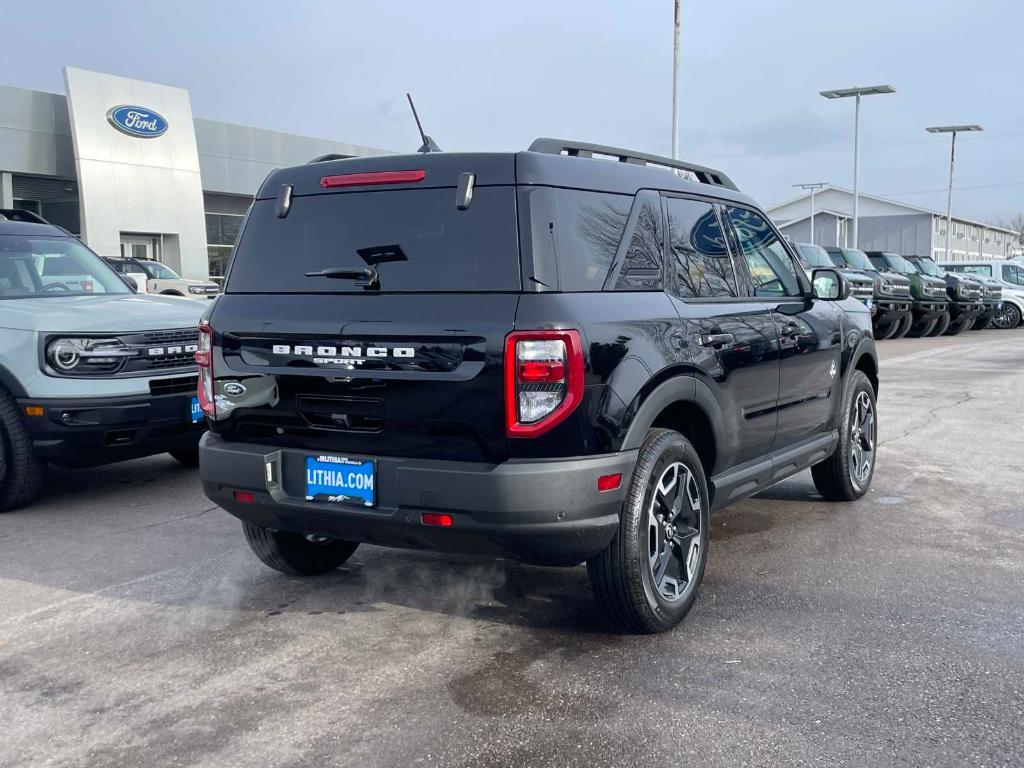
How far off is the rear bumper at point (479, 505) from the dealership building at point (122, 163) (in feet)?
87.7

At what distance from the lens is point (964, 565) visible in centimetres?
510

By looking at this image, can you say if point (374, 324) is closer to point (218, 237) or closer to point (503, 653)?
point (503, 653)

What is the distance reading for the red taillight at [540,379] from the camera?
3545 millimetres

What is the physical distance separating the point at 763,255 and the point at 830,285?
0.87 m

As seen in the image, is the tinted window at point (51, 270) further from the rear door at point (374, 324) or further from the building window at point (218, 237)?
the building window at point (218, 237)

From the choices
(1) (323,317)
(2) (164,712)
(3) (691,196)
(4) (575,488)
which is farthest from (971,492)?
(2) (164,712)

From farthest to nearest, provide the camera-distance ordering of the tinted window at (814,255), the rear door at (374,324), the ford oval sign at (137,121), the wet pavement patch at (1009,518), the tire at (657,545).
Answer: the ford oval sign at (137,121)
the tinted window at (814,255)
the wet pavement patch at (1009,518)
the tire at (657,545)
the rear door at (374,324)

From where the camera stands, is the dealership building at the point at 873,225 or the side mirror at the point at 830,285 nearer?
the side mirror at the point at 830,285

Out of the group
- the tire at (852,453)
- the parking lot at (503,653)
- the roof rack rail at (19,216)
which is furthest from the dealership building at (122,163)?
the parking lot at (503,653)

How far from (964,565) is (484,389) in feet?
9.69

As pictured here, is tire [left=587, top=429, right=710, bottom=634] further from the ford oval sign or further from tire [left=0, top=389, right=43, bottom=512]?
the ford oval sign

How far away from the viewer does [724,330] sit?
462 centimetres

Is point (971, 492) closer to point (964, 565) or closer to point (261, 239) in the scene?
point (964, 565)

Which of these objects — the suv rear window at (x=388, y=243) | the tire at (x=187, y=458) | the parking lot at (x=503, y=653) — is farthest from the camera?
the tire at (x=187, y=458)
